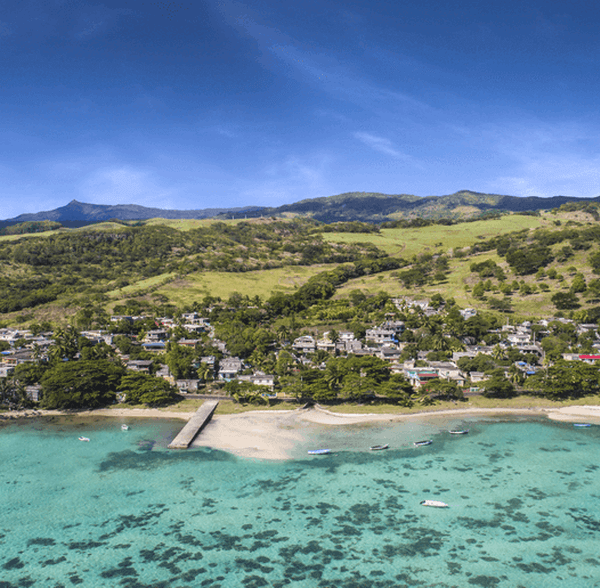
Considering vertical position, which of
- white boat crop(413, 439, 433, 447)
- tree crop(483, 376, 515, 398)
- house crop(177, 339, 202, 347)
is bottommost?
white boat crop(413, 439, 433, 447)

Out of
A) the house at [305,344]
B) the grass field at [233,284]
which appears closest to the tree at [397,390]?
the house at [305,344]

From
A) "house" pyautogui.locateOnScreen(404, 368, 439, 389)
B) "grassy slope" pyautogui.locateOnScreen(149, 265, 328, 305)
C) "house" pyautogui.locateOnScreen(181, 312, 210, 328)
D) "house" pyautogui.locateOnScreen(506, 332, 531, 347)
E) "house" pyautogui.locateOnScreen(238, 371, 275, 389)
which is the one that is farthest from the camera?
"grassy slope" pyautogui.locateOnScreen(149, 265, 328, 305)

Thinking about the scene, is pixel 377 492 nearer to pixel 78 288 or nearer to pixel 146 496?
pixel 146 496

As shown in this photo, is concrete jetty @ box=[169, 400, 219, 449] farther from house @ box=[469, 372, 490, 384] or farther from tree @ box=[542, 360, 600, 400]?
tree @ box=[542, 360, 600, 400]

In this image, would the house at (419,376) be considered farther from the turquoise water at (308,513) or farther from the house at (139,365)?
the house at (139,365)

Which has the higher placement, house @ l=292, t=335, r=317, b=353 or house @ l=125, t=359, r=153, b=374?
house @ l=292, t=335, r=317, b=353

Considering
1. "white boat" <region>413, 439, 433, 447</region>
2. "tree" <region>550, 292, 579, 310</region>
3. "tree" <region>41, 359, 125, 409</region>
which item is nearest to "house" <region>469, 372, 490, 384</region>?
"white boat" <region>413, 439, 433, 447</region>

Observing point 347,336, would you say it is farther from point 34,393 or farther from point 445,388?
point 34,393
